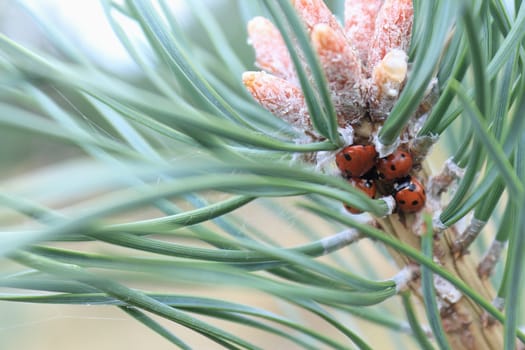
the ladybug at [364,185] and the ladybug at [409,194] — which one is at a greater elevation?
the ladybug at [364,185]

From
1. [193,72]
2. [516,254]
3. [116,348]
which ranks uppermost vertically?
[116,348]

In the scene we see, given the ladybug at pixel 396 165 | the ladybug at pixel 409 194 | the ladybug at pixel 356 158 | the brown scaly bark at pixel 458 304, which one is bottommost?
the brown scaly bark at pixel 458 304

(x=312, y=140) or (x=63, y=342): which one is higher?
(x=63, y=342)

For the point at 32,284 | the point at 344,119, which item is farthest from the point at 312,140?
the point at 32,284

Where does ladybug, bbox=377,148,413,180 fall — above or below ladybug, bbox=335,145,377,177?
below

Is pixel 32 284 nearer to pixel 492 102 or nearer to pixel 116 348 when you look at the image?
pixel 492 102
